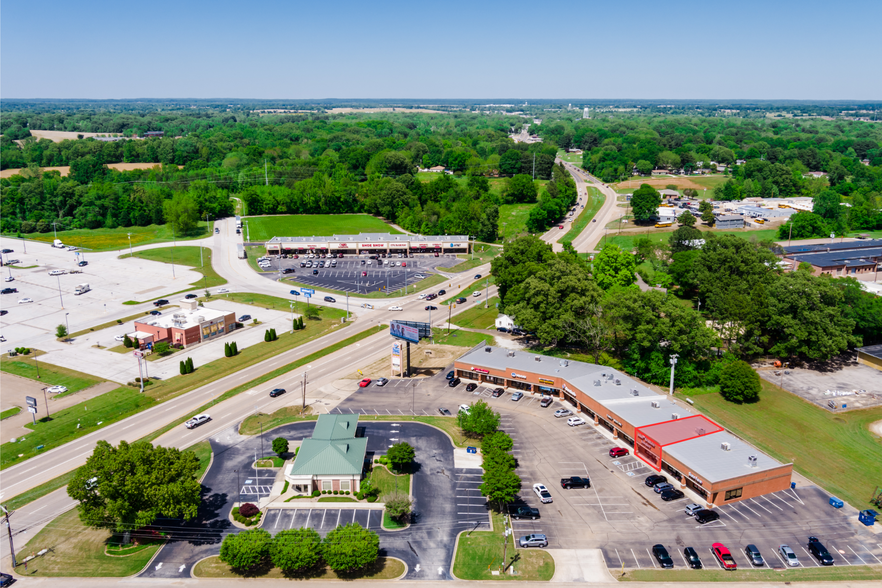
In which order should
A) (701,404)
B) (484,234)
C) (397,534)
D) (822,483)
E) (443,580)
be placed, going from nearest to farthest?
(443,580)
(397,534)
(822,483)
(701,404)
(484,234)

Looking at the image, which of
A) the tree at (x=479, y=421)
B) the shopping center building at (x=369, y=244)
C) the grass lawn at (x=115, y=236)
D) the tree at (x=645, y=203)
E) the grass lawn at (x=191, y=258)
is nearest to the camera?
the tree at (x=479, y=421)

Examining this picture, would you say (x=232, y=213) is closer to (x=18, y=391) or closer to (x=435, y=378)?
(x=18, y=391)

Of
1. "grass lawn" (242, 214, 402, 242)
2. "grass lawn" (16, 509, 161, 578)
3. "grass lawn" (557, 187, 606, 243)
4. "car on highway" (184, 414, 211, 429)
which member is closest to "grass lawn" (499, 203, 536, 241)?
"grass lawn" (557, 187, 606, 243)

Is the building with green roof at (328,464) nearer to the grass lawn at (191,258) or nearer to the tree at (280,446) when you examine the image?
the tree at (280,446)

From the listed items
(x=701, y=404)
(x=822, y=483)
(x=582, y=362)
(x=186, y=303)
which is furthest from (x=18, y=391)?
(x=822, y=483)

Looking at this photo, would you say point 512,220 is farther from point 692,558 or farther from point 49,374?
point 692,558

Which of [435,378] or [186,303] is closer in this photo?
[435,378]

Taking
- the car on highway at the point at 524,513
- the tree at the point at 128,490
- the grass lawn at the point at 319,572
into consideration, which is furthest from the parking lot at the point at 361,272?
the grass lawn at the point at 319,572
